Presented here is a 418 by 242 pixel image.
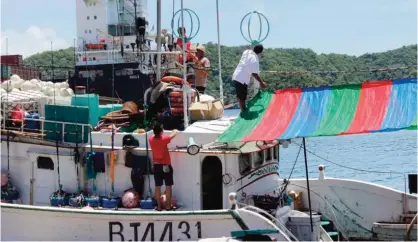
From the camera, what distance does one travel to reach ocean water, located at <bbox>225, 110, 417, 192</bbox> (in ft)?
107

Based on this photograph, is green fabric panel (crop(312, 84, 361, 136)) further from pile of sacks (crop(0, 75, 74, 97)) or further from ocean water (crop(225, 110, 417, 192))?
ocean water (crop(225, 110, 417, 192))

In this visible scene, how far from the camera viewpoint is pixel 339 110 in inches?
439

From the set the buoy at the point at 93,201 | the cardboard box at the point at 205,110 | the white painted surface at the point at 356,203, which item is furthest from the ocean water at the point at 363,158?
the buoy at the point at 93,201

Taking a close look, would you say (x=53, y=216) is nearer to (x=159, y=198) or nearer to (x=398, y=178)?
(x=159, y=198)

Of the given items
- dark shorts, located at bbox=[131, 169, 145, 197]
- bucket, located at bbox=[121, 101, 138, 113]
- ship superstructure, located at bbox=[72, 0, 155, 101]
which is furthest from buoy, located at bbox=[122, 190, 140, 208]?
ship superstructure, located at bbox=[72, 0, 155, 101]

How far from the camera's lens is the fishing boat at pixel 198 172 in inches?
422

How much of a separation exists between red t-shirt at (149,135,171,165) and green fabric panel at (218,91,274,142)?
98cm

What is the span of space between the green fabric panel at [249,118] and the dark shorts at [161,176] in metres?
1.15

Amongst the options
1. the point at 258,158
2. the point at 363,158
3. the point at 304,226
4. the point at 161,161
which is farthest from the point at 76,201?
the point at 363,158

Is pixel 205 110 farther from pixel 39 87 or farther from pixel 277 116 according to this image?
pixel 39 87

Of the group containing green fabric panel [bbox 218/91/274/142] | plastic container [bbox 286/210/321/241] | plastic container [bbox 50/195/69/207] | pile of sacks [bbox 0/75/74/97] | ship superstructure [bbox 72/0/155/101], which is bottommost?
plastic container [bbox 286/210/321/241]

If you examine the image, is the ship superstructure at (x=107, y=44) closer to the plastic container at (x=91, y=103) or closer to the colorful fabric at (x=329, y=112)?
the plastic container at (x=91, y=103)

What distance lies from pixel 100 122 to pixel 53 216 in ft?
8.31

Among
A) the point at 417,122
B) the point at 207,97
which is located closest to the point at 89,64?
the point at 207,97
